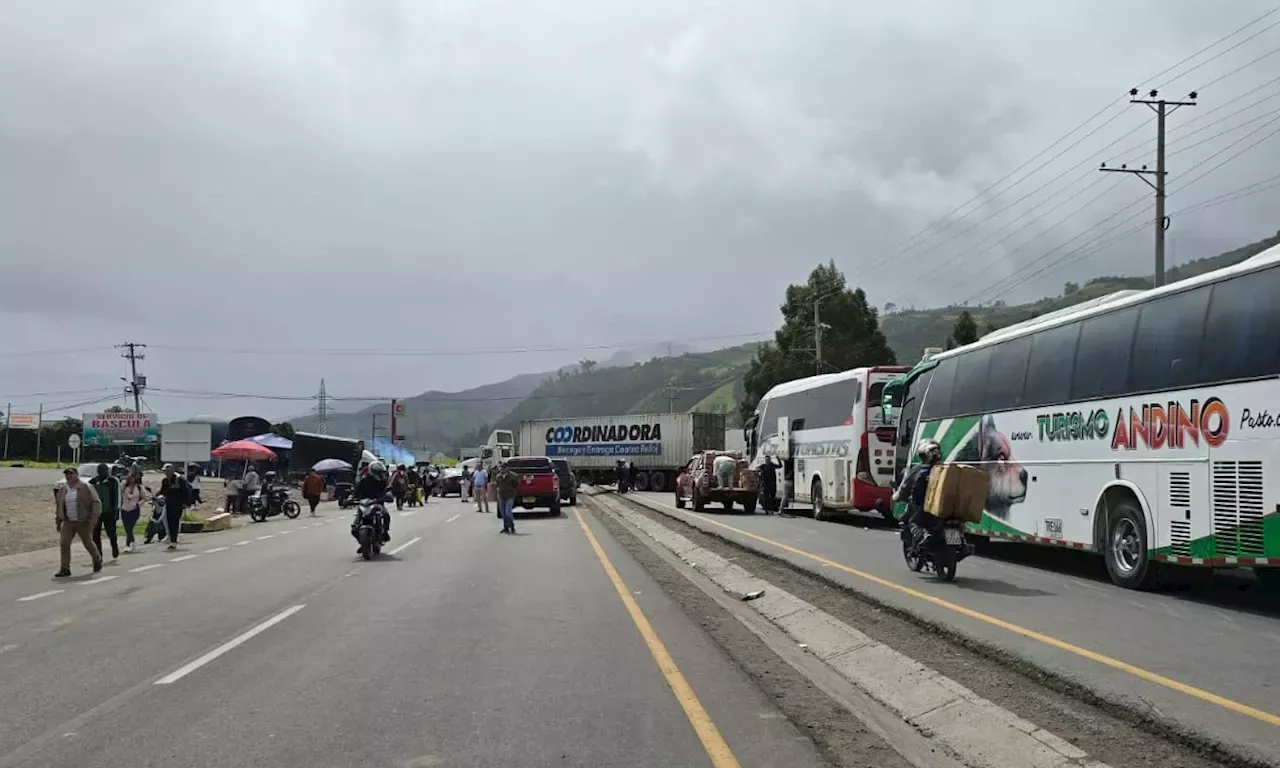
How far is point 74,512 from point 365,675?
10188mm

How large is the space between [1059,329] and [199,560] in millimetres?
15196

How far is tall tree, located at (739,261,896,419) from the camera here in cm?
7062

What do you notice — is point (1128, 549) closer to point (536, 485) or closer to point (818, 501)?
point (818, 501)

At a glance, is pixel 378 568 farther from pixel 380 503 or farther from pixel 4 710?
pixel 4 710

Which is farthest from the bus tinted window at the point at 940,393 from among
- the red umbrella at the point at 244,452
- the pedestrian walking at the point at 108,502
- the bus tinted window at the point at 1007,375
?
the red umbrella at the point at 244,452

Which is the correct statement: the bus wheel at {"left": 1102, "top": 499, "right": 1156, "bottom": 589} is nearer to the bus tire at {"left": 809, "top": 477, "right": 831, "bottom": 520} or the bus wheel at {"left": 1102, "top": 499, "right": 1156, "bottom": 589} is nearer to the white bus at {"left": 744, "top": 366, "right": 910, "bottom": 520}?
the white bus at {"left": 744, "top": 366, "right": 910, "bottom": 520}

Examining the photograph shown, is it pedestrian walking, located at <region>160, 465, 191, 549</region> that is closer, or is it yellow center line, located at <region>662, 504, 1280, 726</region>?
yellow center line, located at <region>662, 504, 1280, 726</region>

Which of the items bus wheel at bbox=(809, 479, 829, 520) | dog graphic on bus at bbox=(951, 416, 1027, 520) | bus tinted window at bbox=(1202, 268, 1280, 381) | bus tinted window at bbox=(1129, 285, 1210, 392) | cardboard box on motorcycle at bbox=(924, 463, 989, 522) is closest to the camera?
bus tinted window at bbox=(1202, 268, 1280, 381)

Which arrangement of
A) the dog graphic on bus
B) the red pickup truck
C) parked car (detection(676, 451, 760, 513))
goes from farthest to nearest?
1. parked car (detection(676, 451, 760, 513))
2. the red pickup truck
3. the dog graphic on bus

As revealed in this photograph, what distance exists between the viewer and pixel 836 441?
28.3 meters

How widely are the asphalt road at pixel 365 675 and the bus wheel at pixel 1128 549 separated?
5.62 metres

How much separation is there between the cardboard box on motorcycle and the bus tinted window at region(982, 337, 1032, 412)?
10.8 ft

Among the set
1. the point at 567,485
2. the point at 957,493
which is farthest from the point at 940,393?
the point at 567,485

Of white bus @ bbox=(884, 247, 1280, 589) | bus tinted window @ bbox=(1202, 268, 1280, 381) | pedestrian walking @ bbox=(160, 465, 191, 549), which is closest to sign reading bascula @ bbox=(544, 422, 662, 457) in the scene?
pedestrian walking @ bbox=(160, 465, 191, 549)
